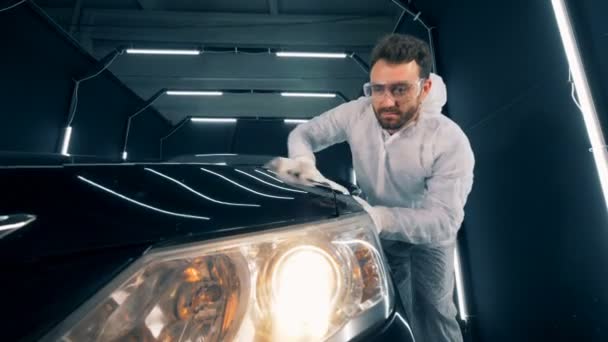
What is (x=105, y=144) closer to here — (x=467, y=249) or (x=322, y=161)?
(x=322, y=161)

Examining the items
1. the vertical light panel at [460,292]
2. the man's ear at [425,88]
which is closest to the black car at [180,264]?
the man's ear at [425,88]

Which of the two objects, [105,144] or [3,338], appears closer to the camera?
[3,338]

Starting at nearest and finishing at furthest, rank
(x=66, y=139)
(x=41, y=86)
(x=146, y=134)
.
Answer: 1. (x=41, y=86)
2. (x=66, y=139)
3. (x=146, y=134)

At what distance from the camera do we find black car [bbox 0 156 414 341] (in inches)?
13.9

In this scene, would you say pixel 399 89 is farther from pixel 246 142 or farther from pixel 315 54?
pixel 246 142

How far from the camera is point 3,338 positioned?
302mm

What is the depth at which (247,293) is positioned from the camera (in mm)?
438

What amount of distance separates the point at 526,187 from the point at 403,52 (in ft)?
4.06

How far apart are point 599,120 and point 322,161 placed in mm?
6840

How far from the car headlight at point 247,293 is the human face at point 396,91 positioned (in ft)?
3.86

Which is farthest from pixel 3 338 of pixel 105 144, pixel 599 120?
pixel 105 144

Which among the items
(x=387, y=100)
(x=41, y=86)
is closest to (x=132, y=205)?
(x=387, y=100)

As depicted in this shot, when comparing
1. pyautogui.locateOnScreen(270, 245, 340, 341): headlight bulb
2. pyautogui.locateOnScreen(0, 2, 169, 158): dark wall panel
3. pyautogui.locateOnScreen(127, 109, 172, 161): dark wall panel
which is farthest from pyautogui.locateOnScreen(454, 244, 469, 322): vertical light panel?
pyautogui.locateOnScreen(127, 109, 172, 161): dark wall panel

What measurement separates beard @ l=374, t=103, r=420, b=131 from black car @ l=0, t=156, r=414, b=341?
114 centimetres
